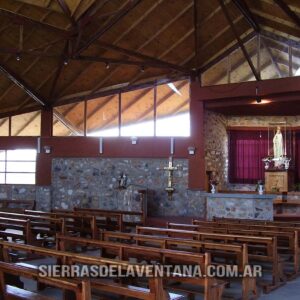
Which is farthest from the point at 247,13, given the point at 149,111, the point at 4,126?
the point at 4,126

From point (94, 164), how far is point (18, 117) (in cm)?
331

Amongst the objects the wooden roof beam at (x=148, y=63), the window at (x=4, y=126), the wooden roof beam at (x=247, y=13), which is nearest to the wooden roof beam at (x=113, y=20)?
the wooden roof beam at (x=148, y=63)

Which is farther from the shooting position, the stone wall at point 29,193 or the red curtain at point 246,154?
the red curtain at point 246,154

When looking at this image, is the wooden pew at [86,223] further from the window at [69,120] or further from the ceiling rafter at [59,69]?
the window at [69,120]

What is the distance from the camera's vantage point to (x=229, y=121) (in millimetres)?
14891

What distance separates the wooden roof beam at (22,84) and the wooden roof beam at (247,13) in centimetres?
694

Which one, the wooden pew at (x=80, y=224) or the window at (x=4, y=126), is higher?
the window at (x=4, y=126)

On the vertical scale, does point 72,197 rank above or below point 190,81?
below

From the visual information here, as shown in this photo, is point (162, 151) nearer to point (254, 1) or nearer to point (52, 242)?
point (254, 1)

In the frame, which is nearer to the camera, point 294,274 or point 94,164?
point 294,274

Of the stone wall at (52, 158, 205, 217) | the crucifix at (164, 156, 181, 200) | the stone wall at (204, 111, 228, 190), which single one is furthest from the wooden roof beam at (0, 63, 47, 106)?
the stone wall at (204, 111, 228, 190)

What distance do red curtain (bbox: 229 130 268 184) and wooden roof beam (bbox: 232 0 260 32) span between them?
3862 mm

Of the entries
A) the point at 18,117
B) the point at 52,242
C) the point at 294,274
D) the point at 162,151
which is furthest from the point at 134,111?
the point at 294,274

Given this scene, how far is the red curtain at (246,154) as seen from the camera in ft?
49.2
